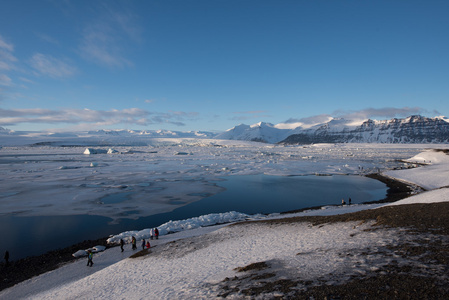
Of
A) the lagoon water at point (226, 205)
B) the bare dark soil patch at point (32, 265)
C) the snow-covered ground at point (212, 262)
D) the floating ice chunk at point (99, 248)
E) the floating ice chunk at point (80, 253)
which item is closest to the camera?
the snow-covered ground at point (212, 262)

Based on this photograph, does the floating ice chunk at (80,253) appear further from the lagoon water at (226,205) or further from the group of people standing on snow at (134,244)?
the lagoon water at (226,205)

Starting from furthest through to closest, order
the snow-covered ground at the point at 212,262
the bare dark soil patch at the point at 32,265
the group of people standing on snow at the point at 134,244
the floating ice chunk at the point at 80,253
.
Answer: the floating ice chunk at the point at 80,253 → the group of people standing on snow at the point at 134,244 → the bare dark soil patch at the point at 32,265 → the snow-covered ground at the point at 212,262

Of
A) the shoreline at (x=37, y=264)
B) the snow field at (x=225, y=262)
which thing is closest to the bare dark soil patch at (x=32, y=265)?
the shoreline at (x=37, y=264)

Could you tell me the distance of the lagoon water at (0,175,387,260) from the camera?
1652cm

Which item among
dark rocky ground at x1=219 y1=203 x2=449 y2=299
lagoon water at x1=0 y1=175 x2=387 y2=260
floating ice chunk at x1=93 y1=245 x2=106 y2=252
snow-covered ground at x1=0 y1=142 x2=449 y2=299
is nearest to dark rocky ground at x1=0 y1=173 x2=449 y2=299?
dark rocky ground at x1=219 y1=203 x2=449 y2=299

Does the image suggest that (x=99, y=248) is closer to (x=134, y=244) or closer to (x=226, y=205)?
(x=134, y=244)

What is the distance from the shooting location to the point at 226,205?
24.7 meters

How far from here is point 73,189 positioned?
2978cm

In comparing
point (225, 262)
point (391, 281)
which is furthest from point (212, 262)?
point (391, 281)

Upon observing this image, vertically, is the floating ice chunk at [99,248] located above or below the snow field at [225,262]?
below

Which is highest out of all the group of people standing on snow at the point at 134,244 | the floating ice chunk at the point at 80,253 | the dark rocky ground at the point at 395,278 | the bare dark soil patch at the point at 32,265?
the dark rocky ground at the point at 395,278

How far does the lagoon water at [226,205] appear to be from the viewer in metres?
16.5

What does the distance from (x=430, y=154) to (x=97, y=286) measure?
76.3 m

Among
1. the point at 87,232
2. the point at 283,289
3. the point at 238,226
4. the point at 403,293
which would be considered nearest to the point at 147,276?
the point at 283,289
